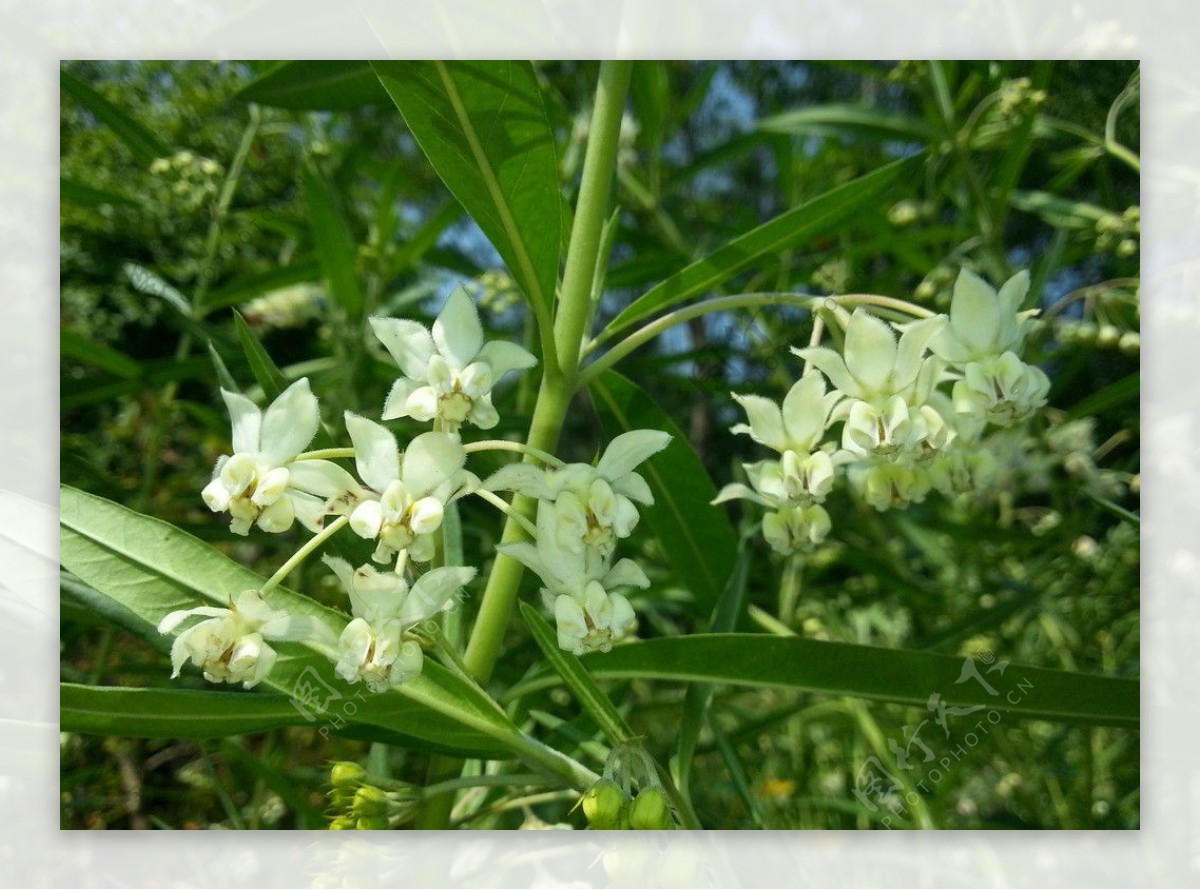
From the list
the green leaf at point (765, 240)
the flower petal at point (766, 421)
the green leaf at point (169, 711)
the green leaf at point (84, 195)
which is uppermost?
the green leaf at point (84, 195)

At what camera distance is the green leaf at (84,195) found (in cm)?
152

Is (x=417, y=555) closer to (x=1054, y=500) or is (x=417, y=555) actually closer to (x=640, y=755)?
(x=640, y=755)

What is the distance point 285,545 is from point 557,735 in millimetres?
637

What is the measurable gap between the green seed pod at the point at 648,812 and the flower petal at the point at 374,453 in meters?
0.34

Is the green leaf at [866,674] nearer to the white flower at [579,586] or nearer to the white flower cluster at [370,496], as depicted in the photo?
the white flower at [579,586]

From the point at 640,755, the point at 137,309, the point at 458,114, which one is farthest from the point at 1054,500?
the point at 137,309

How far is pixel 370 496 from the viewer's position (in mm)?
912

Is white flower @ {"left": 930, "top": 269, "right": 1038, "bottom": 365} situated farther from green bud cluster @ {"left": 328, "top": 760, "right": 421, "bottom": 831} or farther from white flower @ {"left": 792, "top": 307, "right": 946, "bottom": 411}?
green bud cluster @ {"left": 328, "top": 760, "right": 421, "bottom": 831}

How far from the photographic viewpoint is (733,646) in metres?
1.15

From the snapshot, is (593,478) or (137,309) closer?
(593,478)

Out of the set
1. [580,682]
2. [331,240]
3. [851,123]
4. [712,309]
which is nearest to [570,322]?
[712,309]

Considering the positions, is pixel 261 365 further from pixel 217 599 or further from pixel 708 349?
pixel 708 349

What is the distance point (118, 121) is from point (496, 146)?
797mm

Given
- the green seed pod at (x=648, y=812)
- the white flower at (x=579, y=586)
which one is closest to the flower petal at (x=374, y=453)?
the white flower at (x=579, y=586)
